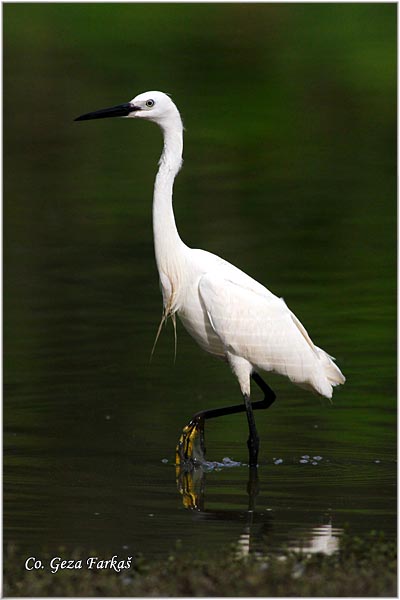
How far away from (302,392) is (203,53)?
14.0 metres

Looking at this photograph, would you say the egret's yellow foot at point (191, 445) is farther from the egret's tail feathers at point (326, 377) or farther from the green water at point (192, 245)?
the egret's tail feathers at point (326, 377)

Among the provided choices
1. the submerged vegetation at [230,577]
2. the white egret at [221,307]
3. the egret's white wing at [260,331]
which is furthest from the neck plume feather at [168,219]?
the submerged vegetation at [230,577]

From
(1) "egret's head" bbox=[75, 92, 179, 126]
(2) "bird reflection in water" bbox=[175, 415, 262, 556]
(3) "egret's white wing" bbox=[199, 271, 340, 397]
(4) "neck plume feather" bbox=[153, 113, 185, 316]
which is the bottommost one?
(2) "bird reflection in water" bbox=[175, 415, 262, 556]

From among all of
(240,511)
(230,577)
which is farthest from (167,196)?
(230,577)

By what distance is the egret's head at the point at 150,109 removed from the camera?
272 inches

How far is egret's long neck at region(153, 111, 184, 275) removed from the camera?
6918mm

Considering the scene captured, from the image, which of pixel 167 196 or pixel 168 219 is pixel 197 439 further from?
pixel 167 196

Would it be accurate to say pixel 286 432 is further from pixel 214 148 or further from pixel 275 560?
pixel 214 148

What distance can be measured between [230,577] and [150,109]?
3.05m

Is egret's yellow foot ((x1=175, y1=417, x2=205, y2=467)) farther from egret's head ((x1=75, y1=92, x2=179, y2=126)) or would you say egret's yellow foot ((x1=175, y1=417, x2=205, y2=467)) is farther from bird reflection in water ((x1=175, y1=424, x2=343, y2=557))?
egret's head ((x1=75, y1=92, x2=179, y2=126))

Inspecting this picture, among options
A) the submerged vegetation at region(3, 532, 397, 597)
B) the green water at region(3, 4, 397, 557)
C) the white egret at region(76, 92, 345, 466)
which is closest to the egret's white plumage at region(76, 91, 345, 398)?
the white egret at region(76, 92, 345, 466)

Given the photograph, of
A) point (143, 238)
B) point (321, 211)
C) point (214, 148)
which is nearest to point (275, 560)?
point (143, 238)

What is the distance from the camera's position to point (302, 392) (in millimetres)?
8219

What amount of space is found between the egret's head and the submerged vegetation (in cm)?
270
